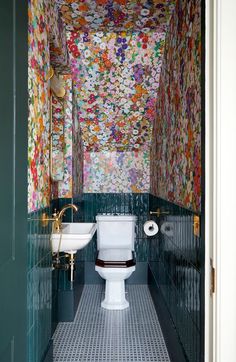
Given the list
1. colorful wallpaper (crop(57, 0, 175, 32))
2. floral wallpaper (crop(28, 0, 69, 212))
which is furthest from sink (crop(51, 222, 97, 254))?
colorful wallpaper (crop(57, 0, 175, 32))

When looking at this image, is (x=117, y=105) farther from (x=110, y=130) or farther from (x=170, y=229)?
(x=170, y=229)

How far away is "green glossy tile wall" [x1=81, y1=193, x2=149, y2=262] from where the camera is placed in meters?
4.16

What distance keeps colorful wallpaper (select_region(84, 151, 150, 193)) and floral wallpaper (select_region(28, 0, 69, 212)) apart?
80.6 inches

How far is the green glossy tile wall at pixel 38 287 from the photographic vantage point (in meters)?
1.67

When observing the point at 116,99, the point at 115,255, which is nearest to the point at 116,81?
the point at 116,99

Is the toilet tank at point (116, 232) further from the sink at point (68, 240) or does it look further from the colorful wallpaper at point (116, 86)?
the sink at point (68, 240)

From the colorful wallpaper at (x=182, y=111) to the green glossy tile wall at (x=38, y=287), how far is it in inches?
32.2

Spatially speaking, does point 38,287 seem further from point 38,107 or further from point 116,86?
point 116,86
